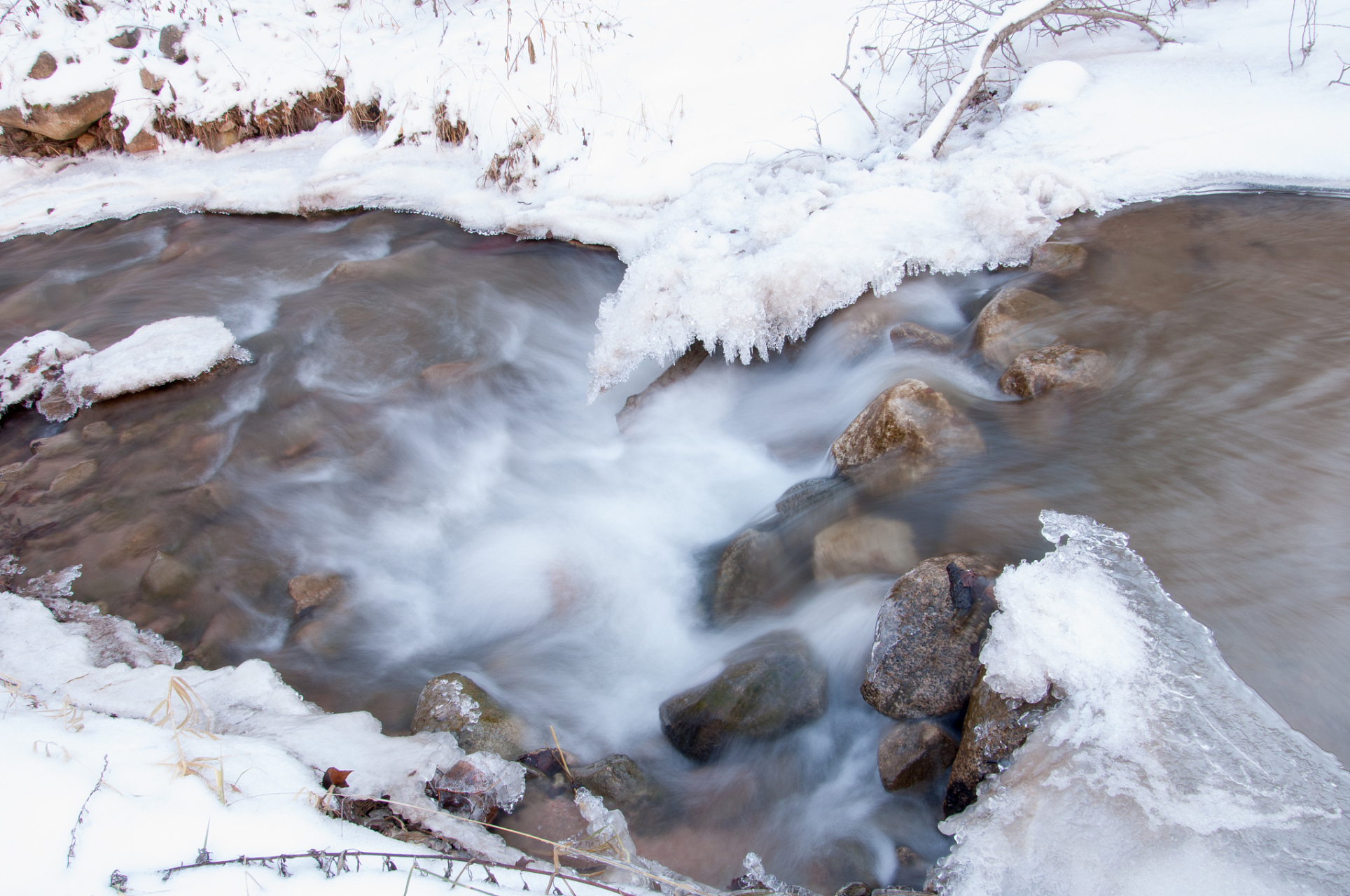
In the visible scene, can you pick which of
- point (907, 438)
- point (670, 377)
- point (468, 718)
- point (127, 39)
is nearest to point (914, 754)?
point (907, 438)

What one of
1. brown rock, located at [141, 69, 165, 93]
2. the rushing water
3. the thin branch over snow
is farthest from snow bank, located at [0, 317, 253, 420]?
the thin branch over snow

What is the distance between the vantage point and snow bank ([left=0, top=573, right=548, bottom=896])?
1.38m

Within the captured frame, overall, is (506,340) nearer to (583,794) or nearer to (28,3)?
(583,794)

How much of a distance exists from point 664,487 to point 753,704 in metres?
1.38

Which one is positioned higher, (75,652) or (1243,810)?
(1243,810)

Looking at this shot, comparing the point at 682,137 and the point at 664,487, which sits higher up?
the point at 682,137

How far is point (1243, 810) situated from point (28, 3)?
10.0 metres

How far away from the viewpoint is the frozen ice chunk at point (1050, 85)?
13.2 ft

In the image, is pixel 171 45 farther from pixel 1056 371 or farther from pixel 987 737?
pixel 987 737

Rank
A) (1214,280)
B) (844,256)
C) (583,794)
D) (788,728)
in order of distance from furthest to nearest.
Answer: (844,256)
(1214,280)
(788,728)
(583,794)

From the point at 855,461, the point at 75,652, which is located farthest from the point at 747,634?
the point at 75,652

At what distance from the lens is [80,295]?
16.5 feet

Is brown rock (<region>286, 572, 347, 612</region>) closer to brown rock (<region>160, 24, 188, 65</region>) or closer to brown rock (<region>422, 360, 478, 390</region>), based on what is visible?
brown rock (<region>422, 360, 478, 390</region>)

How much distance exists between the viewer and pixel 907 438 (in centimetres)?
276
